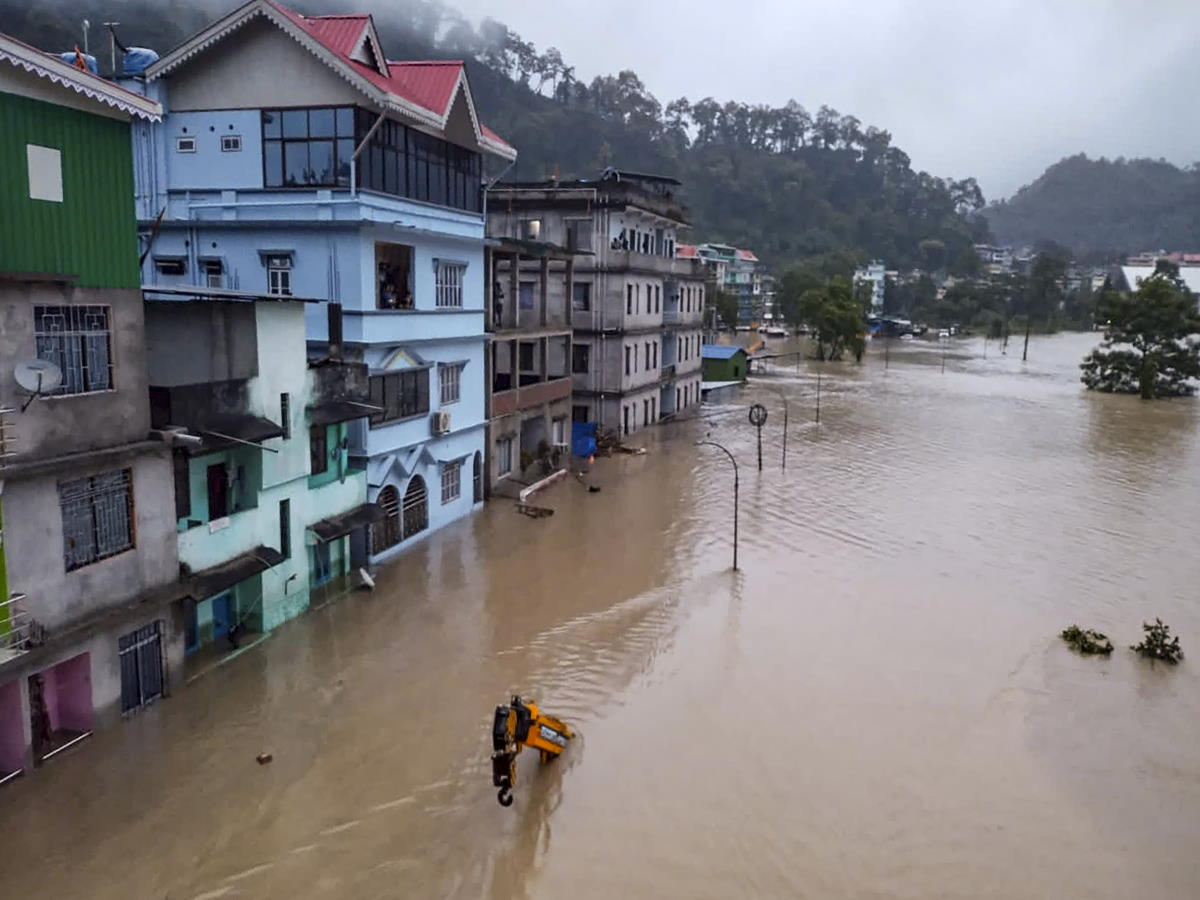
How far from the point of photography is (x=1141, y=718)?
16.8 metres

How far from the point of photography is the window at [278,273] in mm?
22469

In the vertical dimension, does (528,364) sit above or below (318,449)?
above

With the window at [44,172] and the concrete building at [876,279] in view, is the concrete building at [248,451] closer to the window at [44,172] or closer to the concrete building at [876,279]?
the window at [44,172]

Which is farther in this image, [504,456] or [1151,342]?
[1151,342]

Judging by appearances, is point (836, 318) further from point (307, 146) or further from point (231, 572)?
point (231, 572)

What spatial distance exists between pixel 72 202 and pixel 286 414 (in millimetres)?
5934

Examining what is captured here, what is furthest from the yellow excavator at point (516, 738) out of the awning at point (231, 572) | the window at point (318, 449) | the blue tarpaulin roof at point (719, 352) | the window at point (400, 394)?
the blue tarpaulin roof at point (719, 352)

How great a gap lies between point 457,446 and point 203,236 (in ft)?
28.3

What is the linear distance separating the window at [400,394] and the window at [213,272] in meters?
4.77

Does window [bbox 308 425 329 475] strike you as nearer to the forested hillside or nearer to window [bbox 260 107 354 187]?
window [bbox 260 107 354 187]

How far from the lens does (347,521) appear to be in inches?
808

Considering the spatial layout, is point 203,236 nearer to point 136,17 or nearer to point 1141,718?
point 1141,718

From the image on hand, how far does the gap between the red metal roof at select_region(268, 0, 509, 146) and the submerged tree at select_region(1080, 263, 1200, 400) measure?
52.9 metres

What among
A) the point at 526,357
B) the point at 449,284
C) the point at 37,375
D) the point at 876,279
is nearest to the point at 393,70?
the point at 449,284
